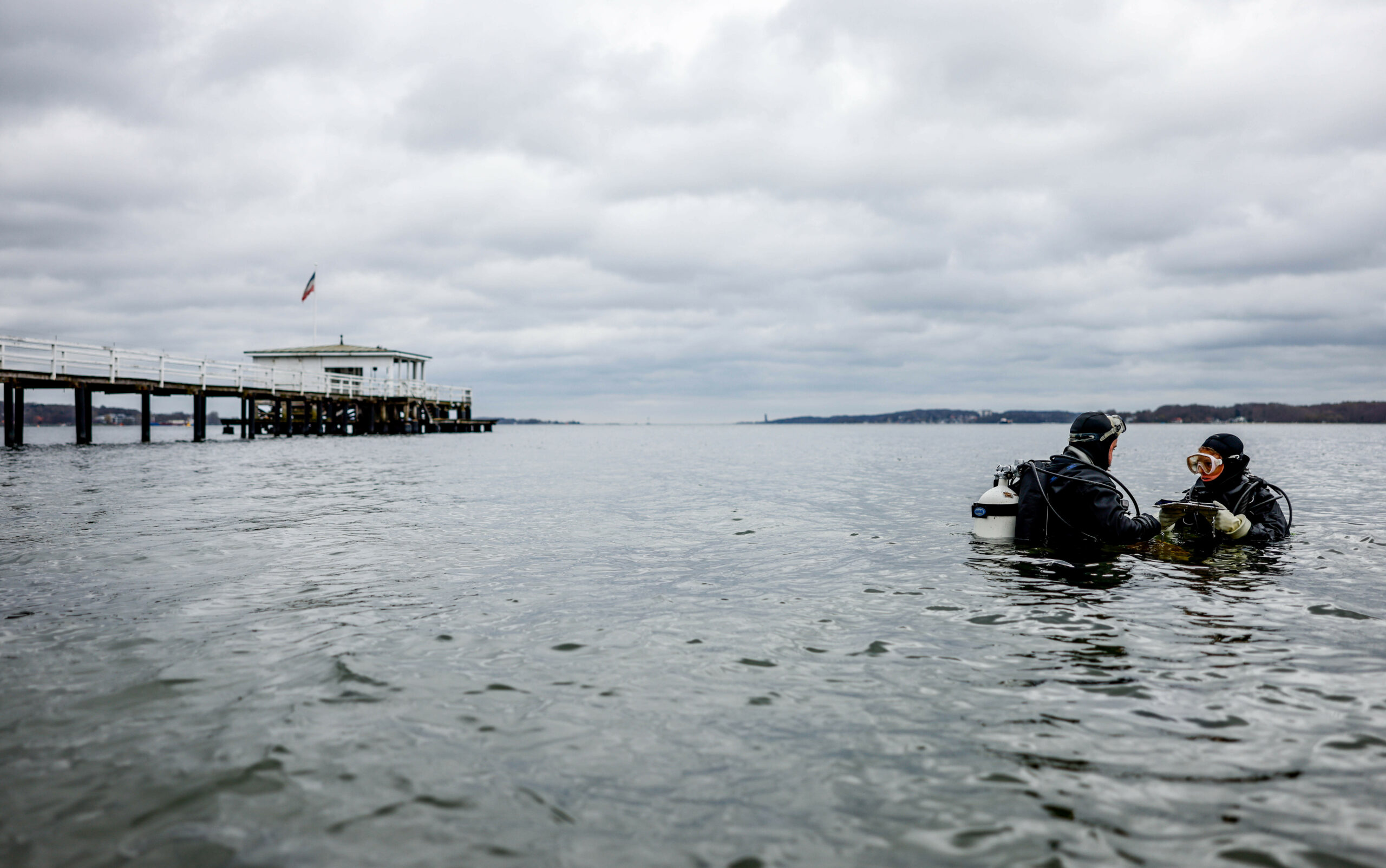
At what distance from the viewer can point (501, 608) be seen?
7453 millimetres

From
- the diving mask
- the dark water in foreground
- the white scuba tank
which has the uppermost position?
the diving mask

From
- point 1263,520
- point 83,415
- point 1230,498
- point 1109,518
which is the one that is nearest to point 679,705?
point 1109,518

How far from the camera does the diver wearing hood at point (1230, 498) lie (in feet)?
33.8

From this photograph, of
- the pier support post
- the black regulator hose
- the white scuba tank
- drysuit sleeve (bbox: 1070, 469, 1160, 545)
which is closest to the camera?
drysuit sleeve (bbox: 1070, 469, 1160, 545)

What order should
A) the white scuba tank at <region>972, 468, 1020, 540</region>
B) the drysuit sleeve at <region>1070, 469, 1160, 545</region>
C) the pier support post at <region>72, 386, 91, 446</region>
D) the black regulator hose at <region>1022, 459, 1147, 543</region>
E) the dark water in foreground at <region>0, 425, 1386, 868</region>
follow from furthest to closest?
the pier support post at <region>72, 386, 91, 446</region>, the white scuba tank at <region>972, 468, 1020, 540</region>, the black regulator hose at <region>1022, 459, 1147, 543</region>, the drysuit sleeve at <region>1070, 469, 1160, 545</region>, the dark water in foreground at <region>0, 425, 1386, 868</region>

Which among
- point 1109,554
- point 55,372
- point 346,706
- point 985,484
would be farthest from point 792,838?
point 55,372

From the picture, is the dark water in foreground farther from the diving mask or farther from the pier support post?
the pier support post

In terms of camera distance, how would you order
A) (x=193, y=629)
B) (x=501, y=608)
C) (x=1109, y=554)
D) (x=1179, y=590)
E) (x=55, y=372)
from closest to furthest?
(x=193, y=629) < (x=501, y=608) < (x=1179, y=590) < (x=1109, y=554) < (x=55, y=372)

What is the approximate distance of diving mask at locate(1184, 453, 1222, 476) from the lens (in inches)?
405

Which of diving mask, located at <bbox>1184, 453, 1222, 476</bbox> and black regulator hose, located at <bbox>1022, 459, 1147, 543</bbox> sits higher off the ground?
diving mask, located at <bbox>1184, 453, 1222, 476</bbox>

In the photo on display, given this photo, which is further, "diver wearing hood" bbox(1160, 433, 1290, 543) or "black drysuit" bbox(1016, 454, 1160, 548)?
"diver wearing hood" bbox(1160, 433, 1290, 543)

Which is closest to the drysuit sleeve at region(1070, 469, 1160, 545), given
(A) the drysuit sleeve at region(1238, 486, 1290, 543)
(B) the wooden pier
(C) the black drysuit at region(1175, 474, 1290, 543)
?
(C) the black drysuit at region(1175, 474, 1290, 543)

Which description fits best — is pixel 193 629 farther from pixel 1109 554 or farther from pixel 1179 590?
pixel 1109 554

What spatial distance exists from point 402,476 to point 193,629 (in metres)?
18.6
